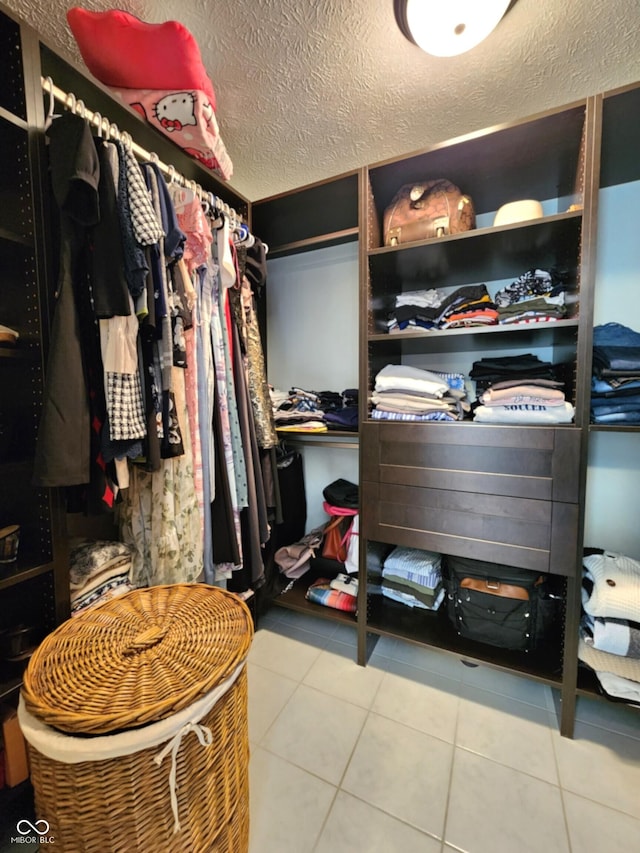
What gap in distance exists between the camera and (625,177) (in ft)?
4.47

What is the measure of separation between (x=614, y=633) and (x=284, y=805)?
3.79 ft

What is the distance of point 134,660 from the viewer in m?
0.72

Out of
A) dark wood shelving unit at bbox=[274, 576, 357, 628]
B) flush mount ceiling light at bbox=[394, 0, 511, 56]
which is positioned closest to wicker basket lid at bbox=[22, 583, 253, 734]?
dark wood shelving unit at bbox=[274, 576, 357, 628]

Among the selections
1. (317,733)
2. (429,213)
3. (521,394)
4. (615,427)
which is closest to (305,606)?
(317,733)

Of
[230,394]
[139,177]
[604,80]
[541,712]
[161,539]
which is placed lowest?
[541,712]

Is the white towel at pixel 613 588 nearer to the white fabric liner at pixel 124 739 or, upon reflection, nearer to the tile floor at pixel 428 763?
the tile floor at pixel 428 763

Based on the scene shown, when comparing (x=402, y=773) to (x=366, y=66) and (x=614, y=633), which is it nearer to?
(x=614, y=633)

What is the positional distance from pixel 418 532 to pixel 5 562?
1298 millimetres

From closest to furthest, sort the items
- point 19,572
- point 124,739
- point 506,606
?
1. point 124,739
2. point 19,572
3. point 506,606

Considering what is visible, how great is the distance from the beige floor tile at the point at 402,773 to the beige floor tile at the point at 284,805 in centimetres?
10

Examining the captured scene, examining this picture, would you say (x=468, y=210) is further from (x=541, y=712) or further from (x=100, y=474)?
(x=541, y=712)

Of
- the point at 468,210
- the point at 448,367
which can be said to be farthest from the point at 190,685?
the point at 468,210

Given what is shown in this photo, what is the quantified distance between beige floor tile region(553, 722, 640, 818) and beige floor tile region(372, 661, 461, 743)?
13.3 inches

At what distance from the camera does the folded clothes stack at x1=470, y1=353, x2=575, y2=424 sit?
45.9 inches
